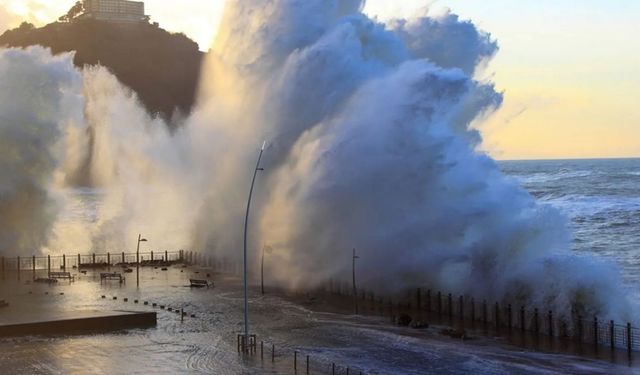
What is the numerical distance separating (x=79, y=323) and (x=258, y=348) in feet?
A: 24.0

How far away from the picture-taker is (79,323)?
31.2 meters

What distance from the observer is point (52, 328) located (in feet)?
101

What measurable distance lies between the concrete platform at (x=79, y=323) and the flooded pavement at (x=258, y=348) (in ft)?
2.16

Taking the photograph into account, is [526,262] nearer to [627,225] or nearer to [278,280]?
[278,280]

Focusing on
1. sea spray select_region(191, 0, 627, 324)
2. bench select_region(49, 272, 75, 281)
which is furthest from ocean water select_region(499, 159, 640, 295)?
bench select_region(49, 272, 75, 281)

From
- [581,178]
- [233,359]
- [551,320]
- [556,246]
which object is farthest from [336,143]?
[581,178]

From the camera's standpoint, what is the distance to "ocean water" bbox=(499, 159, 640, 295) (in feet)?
198

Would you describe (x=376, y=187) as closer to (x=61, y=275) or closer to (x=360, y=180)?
(x=360, y=180)

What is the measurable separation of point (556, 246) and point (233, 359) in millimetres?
19630

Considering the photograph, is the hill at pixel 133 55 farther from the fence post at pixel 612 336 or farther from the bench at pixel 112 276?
the fence post at pixel 612 336

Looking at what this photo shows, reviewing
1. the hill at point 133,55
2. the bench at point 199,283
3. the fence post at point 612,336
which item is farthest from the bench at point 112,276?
the hill at point 133,55

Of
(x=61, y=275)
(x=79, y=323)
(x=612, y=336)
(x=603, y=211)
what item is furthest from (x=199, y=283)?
(x=603, y=211)

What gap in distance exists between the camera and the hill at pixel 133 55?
17145cm

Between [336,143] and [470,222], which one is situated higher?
[336,143]
